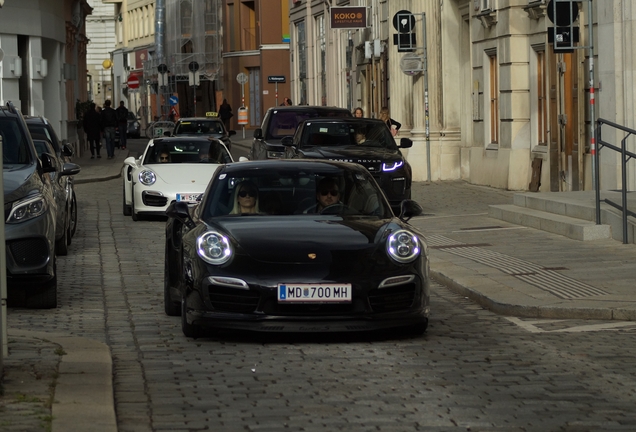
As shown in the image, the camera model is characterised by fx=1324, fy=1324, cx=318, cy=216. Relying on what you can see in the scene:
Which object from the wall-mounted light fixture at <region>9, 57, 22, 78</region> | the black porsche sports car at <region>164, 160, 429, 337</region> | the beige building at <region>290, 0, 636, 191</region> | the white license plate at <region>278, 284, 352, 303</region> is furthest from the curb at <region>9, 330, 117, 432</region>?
the wall-mounted light fixture at <region>9, 57, 22, 78</region>

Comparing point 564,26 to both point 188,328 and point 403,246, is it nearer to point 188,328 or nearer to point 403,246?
point 403,246

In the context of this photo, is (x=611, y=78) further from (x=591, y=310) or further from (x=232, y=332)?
(x=232, y=332)

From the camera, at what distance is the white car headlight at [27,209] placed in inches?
431

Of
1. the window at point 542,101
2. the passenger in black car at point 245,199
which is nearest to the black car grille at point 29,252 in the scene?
the passenger in black car at point 245,199

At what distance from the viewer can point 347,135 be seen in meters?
21.8

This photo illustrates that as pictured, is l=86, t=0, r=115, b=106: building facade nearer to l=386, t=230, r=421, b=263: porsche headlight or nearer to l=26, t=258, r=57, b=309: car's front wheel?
l=26, t=258, r=57, b=309: car's front wheel

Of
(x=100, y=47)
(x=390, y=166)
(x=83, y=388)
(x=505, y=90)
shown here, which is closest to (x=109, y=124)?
(x=505, y=90)

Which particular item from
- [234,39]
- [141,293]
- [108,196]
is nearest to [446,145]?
[108,196]

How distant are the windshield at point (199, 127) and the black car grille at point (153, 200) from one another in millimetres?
17643

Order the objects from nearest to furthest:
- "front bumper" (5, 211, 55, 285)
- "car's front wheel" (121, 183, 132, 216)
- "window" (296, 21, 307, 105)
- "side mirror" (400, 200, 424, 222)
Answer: "side mirror" (400, 200, 424, 222)
"front bumper" (5, 211, 55, 285)
"car's front wheel" (121, 183, 132, 216)
"window" (296, 21, 307, 105)

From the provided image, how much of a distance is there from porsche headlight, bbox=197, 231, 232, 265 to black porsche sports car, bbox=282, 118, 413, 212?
1117 cm

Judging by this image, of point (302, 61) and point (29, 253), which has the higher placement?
point (302, 61)

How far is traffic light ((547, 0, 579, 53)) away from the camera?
63.1ft

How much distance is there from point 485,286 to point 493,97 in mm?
15985
